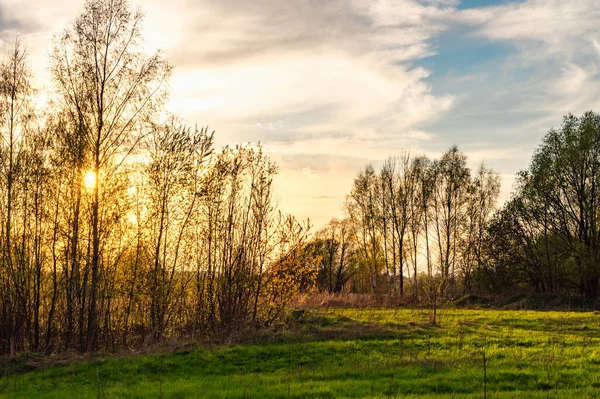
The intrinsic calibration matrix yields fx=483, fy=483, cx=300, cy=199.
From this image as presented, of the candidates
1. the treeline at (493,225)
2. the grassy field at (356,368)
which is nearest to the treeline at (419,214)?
the treeline at (493,225)

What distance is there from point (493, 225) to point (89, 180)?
3522 cm

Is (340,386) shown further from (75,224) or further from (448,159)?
(448,159)

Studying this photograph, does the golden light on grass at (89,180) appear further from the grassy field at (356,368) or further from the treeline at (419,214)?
the treeline at (419,214)

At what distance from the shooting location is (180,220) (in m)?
19.0

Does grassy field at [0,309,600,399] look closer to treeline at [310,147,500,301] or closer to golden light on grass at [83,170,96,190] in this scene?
golden light on grass at [83,170,96,190]

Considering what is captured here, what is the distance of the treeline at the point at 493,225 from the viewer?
37000 mm

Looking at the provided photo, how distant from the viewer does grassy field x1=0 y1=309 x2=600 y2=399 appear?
10102 millimetres

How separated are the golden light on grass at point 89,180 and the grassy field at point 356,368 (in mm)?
6644

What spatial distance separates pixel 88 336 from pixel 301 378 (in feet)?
33.6

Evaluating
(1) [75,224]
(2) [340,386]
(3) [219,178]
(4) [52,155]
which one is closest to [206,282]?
(3) [219,178]

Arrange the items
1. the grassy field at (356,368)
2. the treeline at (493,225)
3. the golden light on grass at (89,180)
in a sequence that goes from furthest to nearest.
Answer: the treeline at (493,225) < the golden light on grass at (89,180) < the grassy field at (356,368)

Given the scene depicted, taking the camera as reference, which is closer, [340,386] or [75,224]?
[340,386]

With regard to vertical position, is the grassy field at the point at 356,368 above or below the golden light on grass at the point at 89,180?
below

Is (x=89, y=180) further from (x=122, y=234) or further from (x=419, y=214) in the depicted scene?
(x=419, y=214)
